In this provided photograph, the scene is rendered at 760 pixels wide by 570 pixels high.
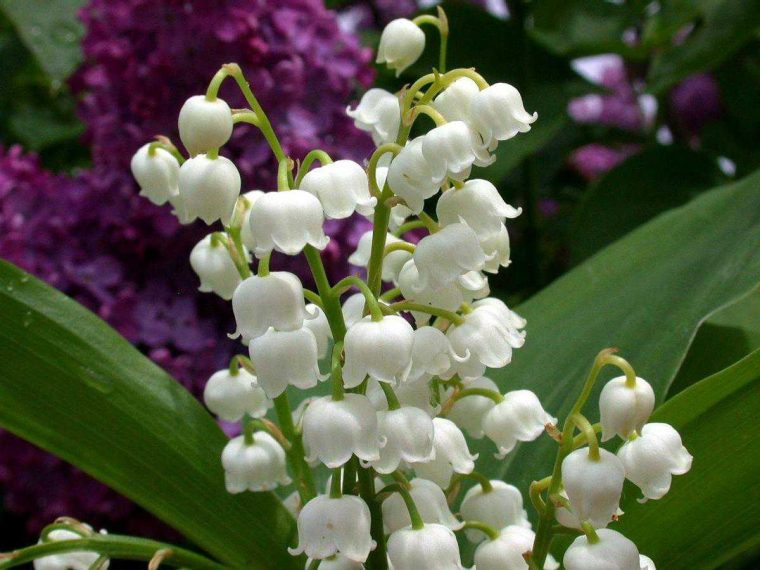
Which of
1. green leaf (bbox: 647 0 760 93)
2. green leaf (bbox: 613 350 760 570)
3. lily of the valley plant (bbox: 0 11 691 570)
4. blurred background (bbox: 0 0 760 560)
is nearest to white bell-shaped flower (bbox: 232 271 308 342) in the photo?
lily of the valley plant (bbox: 0 11 691 570)

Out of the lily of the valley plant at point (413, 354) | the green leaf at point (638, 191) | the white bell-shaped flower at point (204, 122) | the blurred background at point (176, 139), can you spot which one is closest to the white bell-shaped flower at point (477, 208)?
the lily of the valley plant at point (413, 354)

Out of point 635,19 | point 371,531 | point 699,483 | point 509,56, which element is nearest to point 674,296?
point 699,483

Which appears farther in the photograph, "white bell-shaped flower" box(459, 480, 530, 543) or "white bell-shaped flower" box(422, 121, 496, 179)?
"white bell-shaped flower" box(459, 480, 530, 543)

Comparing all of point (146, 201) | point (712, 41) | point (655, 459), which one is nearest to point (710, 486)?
point (655, 459)

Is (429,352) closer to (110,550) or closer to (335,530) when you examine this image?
(335,530)

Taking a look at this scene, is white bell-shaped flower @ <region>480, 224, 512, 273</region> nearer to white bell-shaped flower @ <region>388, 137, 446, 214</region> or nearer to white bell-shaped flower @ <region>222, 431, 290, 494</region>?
white bell-shaped flower @ <region>388, 137, 446, 214</region>

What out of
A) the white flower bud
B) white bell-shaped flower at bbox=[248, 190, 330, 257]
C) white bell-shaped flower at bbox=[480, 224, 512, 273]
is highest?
white bell-shaped flower at bbox=[248, 190, 330, 257]
